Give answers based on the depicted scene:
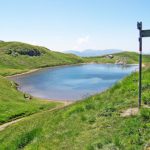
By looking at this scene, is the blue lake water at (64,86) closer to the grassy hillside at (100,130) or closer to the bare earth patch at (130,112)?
the grassy hillside at (100,130)

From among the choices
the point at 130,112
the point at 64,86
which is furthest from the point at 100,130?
the point at 64,86

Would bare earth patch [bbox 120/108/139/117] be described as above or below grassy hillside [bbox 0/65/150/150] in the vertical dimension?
above

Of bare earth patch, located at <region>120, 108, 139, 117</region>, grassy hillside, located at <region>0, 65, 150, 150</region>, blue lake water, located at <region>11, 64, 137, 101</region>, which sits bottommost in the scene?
blue lake water, located at <region>11, 64, 137, 101</region>

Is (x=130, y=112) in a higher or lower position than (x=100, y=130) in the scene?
higher

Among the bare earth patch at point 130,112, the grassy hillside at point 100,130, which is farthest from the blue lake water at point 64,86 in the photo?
the bare earth patch at point 130,112

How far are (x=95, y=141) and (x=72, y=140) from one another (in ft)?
5.75

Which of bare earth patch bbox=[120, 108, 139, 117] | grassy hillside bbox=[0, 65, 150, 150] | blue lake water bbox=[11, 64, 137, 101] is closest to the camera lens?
grassy hillside bbox=[0, 65, 150, 150]

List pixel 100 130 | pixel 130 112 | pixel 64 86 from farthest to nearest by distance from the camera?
pixel 64 86, pixel 130 112, pixel 100 130

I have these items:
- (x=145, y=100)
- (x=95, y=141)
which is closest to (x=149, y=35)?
(x=145, y=100)

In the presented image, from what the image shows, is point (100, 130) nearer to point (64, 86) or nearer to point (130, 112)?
point (130, 112)

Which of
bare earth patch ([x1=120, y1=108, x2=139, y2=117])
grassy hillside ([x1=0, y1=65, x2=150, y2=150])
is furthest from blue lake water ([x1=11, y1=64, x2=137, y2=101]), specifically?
bare earth patch ([x1=120, y1=108, x2=139, y2=117])

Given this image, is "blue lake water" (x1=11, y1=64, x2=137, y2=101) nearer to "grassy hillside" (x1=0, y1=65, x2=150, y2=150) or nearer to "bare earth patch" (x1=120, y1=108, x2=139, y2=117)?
"grassy hillside" (x1=0, y1=65, x2=150, y2=150)

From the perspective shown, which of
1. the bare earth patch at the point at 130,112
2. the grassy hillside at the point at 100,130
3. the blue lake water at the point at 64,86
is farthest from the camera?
the blue lake water at the point at 64,86

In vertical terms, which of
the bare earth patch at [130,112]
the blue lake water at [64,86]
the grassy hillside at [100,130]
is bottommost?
the blue lake water at [64,86]
